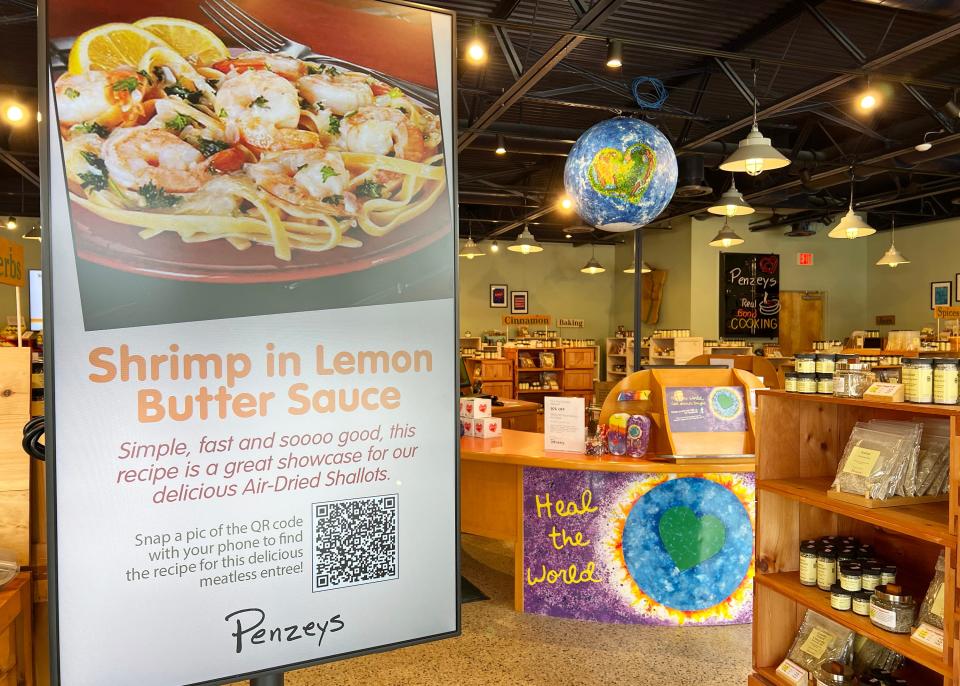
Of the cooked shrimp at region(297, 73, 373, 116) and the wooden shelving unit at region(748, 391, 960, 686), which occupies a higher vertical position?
the cooked shrimp at region(297, 73, 373, 116)

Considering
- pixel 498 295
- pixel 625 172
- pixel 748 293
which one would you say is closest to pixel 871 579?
pixel 625 172

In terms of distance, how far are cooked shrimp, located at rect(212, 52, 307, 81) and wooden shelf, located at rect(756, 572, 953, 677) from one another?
2.47 metres

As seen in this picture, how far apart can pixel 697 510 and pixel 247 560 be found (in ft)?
9.00

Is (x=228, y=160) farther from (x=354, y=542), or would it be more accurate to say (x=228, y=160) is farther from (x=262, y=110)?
(x=354, y=542)

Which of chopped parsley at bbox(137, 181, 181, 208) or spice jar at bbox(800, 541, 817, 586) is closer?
chopped parsley at bbox(137, 181, 181, 208)

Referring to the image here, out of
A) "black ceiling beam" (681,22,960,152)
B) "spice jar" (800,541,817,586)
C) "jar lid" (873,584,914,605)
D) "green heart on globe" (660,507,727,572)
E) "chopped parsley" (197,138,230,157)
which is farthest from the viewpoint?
"black ceiling beam" (681,22,960,152)

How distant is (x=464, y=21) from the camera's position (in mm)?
5117

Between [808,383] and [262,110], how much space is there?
2098mm

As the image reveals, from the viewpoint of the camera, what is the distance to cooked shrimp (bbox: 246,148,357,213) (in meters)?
1.70

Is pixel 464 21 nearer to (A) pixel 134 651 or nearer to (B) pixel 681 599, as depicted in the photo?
(B) pixel 681 599

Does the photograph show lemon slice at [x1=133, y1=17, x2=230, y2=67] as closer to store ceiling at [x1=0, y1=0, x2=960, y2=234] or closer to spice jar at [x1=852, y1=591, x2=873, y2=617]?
spice jar at [x1=852, y1=591, x2=873, y2=617]

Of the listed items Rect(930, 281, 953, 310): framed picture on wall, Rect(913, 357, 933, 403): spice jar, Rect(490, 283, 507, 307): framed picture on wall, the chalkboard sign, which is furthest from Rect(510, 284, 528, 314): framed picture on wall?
Rect(913, 357, 933, 403): spice jar

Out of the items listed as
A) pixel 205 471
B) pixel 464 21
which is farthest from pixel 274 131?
pixel 464 21

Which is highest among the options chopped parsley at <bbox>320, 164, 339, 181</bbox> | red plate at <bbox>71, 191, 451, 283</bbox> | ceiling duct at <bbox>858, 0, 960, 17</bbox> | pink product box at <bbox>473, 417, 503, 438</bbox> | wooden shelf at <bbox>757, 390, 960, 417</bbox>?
ceiling duct at <bbox>858, 0, 960, 17</bbox>
